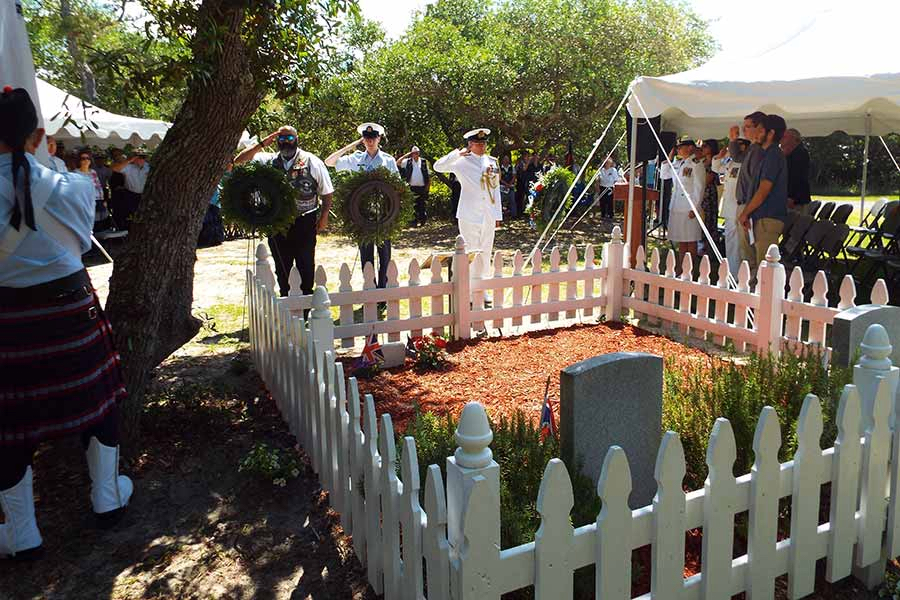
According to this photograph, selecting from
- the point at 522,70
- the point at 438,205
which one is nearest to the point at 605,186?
the point at 522,70

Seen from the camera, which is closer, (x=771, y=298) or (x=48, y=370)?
(x=48, y=370)

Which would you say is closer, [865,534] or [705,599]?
[705,599]

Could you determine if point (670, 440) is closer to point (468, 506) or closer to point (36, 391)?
point (468, 506)

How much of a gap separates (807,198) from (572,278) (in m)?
5.23

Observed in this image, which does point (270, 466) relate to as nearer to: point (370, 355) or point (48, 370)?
point (48, 370)

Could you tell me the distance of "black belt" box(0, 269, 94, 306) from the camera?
304 centimetres

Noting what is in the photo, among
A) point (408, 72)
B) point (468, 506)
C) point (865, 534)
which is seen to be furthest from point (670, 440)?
point (408, 72)

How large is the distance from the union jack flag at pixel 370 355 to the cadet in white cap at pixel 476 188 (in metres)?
2.58

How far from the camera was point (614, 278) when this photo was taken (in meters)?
7.53

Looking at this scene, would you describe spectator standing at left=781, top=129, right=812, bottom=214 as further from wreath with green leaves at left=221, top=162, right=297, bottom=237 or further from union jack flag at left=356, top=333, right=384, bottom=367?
wreath with green leaves at left=221, top=162, right=297, bottom=237

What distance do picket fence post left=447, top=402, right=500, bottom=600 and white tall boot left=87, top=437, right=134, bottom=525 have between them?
2.05 metres

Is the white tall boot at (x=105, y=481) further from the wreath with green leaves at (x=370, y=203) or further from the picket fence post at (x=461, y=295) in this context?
the picket fence post at (x=461, y=295)

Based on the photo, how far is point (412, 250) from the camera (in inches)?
553

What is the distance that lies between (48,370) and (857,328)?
3.92 m
